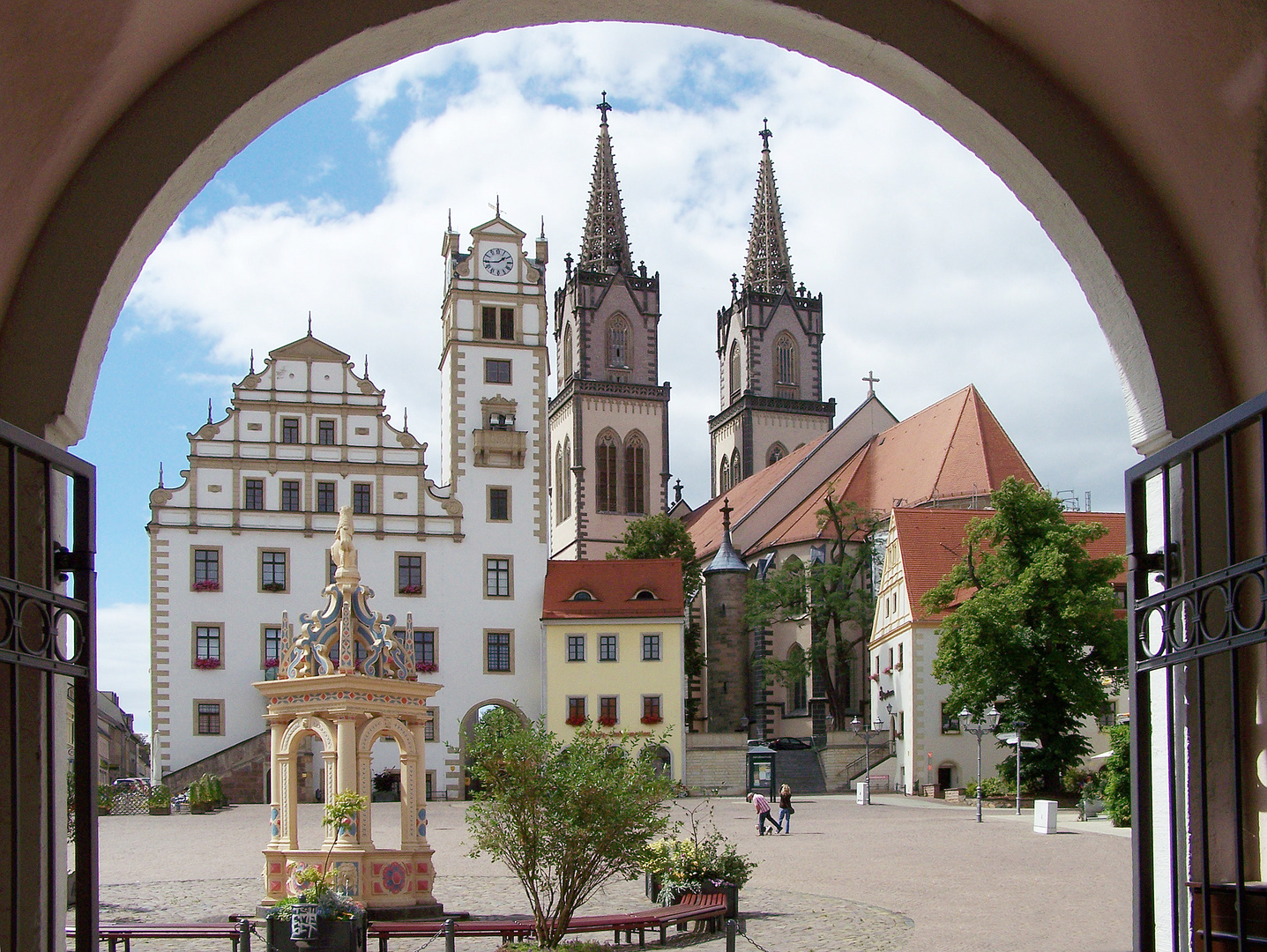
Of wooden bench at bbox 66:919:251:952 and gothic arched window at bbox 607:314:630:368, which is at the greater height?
gothic arched window at bbox 607:314:630:368

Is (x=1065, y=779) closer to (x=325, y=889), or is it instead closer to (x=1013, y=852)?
(x=1013, y=852)

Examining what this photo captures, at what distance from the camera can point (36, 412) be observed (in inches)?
175

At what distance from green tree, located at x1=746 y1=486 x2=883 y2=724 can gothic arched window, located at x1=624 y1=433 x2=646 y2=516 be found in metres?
20.6

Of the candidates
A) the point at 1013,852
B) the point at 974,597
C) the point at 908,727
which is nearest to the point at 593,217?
the point at 908,727

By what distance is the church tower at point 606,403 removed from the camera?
80938 millimetres

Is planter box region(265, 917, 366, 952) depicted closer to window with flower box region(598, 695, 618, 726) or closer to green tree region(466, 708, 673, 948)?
green tree region(466, 708, 673, 948)

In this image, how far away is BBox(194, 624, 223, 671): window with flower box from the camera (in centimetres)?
4447

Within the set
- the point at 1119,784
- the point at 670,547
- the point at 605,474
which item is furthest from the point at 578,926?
the point at 605,474

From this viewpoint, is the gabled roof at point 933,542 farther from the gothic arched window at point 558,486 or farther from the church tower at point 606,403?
the gothic arched window at point 558,486

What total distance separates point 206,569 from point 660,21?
42526 mm

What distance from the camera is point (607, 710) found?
47.8 meters

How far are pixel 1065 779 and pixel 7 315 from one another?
35.5m

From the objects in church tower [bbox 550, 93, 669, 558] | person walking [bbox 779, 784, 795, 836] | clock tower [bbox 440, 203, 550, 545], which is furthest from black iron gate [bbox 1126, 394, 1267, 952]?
church tower [bbox 550, 93, 669, 558]

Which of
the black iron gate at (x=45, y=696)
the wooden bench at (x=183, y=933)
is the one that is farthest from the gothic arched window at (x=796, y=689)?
the black iron gate at (x=45, y=696)
